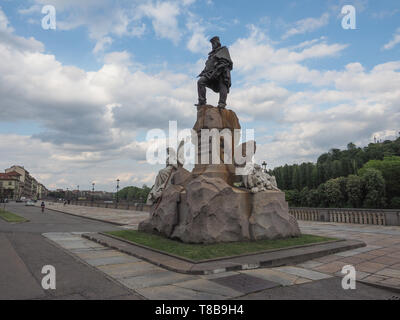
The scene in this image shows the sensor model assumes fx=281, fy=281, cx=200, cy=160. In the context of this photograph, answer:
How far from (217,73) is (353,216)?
42.4 feet

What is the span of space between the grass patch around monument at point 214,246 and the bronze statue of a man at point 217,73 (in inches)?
225

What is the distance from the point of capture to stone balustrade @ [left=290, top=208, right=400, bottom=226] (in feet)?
51.7

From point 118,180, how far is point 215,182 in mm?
45037

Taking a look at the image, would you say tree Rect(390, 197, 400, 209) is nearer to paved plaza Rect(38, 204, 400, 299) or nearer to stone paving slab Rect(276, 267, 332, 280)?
paved plaza Rect(38, 204, 400, 299)

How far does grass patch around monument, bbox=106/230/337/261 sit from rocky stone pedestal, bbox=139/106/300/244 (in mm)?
321

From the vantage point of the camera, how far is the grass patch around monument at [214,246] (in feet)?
23.7

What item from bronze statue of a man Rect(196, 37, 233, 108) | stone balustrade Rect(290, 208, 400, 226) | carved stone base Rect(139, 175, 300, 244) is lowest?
stone balustrade Rect(290, 208, 400, 226)

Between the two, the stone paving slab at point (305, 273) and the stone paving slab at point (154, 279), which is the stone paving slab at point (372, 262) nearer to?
the stone paving slab at point (305, 273)

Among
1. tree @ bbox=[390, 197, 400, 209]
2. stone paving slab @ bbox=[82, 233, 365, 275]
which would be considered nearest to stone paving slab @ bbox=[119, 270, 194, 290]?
stone paving slab @ bbox=[82, 233, 365, 275]

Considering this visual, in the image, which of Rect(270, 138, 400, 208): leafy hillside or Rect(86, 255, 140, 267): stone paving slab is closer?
Rect(86, 255, 140, 267): stone paving slab

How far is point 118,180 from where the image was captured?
5119cm

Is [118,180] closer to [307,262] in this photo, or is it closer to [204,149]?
[204,149]

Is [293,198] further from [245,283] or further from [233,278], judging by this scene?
[245,283]
